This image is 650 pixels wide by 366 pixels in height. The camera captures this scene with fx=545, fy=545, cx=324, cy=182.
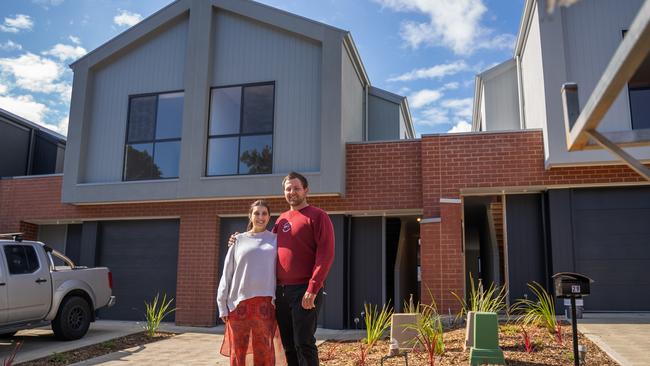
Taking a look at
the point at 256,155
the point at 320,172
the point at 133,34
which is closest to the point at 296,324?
the point at 320,172

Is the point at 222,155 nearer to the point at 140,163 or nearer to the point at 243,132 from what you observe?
the point at 243,132

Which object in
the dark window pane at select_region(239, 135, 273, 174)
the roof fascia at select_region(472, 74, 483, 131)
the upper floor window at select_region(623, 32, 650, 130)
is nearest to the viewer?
→ the upper floor window at select_region(623, 32, 650, 130)

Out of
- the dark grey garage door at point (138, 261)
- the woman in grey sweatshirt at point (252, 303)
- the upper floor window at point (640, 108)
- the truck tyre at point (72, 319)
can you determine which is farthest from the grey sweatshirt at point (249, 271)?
the dark grey garage door at point (138, 261)

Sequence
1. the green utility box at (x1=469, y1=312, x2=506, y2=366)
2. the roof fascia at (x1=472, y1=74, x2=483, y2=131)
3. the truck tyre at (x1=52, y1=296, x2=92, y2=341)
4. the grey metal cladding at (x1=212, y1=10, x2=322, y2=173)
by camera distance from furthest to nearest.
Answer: the roof fascia at (x1=472, y1=74, x2=483, y2=131) < the grey metal cladding at (x1=212, y1=10, x2=322, y2=173) < the truck tyre at (x1=52, y1=296, x2=92, y2=341) < the green utility box at (x1=469, y1=312, x2=506, y2=366)

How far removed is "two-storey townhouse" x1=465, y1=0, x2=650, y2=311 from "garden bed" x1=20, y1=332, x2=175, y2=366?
6.53 meters

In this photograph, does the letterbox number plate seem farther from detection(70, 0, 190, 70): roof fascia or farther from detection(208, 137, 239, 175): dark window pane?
detection(70, 0, 190, 70): roof fascia

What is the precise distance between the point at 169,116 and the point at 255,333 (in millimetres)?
8611

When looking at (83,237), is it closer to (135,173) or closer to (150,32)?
(135,173)

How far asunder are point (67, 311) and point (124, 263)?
147 inches

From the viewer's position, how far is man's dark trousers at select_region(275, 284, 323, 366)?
412cm

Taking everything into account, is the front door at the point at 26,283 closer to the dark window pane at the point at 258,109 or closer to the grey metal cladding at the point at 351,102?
the dark window pane at the point at 258,109

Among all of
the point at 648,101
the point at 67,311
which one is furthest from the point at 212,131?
the point at 648,101

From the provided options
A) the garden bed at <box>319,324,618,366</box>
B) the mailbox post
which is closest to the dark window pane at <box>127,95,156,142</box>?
the garden bed at <box>319,324,618,366</box>

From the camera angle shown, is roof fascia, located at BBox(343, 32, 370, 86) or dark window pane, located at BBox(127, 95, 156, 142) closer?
roof fascia, located at BBox(343, 32, 370, 86)
